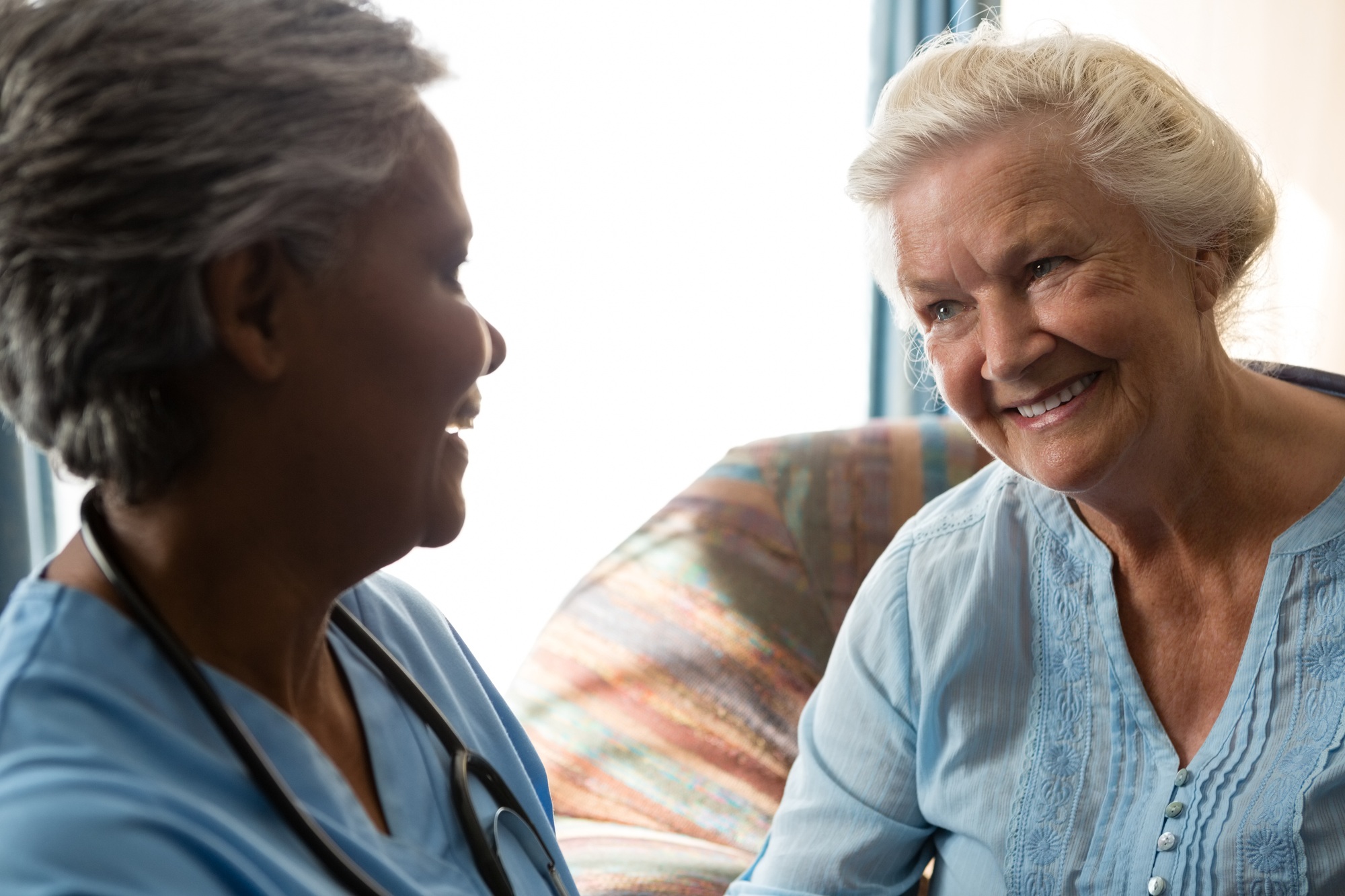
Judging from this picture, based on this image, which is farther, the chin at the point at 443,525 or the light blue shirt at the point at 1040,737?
the light blue shirt at the point at 1040,737

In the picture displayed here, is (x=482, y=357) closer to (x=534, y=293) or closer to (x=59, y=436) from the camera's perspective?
(x=59, y=436)

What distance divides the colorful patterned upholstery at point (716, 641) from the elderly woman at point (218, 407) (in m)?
0.92

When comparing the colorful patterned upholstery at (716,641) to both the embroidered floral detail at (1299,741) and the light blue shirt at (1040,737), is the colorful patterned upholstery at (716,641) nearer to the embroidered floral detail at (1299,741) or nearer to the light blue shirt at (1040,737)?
the light blue shirt at (1040,737)

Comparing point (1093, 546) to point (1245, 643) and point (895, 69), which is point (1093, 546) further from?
point (895, 69)

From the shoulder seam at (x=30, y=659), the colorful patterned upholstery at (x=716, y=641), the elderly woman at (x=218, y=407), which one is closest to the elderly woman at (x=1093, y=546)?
the colorful patterned upholstery at (x=716, y=641)

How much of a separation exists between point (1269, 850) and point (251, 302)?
1.07m

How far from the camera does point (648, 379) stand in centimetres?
270

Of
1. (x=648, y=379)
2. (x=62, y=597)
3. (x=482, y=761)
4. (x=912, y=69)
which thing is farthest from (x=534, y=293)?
(x=62, y=597)

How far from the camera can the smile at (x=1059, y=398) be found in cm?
124

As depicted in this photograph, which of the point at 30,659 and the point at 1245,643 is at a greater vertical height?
the point at 30,659

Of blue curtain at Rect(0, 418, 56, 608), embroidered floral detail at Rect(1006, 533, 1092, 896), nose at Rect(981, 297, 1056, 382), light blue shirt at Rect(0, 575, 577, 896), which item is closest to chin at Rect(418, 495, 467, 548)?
light blue shirt at Rect(0, 575, 577, 896)

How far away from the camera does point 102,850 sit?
595 mm

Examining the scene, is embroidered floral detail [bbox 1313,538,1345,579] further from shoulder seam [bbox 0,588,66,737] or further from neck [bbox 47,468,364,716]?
shoulder seam [bbox 0,588,66,737]

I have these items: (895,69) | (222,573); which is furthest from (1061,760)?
(895,69)
